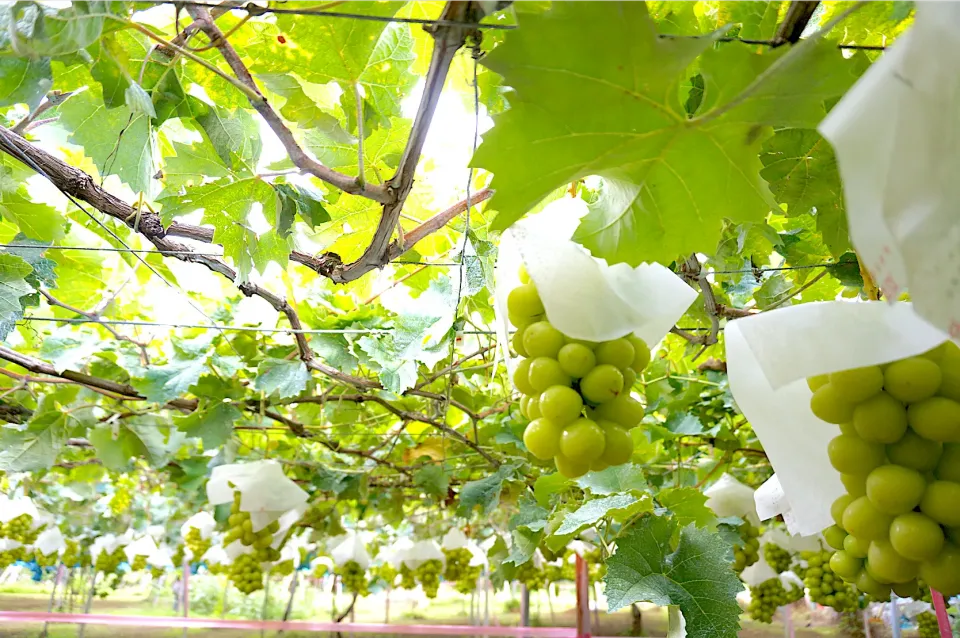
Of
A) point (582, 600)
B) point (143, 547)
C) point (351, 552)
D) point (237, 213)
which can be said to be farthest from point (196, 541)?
point (237, 213)

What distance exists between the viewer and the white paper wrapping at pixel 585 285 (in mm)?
604

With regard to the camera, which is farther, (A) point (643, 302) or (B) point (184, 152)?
(B) point (184, 152)

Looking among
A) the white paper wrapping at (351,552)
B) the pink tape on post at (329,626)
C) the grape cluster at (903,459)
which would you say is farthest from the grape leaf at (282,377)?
the pink tape on post at (329,626)

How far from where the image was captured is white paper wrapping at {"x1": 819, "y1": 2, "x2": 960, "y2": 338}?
1.33 ft

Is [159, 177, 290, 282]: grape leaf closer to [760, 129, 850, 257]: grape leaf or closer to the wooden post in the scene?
[760, 129, 850, 257]: grape leaf

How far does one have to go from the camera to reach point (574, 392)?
2.02ft

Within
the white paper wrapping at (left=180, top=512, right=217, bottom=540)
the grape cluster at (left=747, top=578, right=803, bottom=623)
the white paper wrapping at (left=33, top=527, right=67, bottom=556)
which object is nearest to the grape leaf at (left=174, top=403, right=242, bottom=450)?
the white paper wrapping at (left=180, top=512, right=217, bottom=540)

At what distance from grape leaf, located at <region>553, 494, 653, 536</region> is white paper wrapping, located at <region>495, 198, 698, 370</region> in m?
0.70

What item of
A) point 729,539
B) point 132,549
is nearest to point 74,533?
point 132,549

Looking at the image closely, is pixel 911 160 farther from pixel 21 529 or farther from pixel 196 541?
pixel 21 529

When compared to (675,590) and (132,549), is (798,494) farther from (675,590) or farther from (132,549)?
(132,549)

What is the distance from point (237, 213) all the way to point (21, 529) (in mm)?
6088

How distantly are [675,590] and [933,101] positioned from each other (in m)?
1.00

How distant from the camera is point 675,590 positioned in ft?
3.94
